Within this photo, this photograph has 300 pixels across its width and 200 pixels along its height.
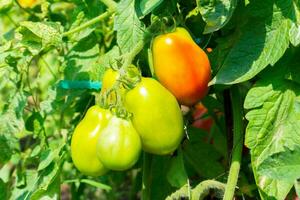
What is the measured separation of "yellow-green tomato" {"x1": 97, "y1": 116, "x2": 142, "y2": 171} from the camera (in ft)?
3.10

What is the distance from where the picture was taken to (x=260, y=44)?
100 cm

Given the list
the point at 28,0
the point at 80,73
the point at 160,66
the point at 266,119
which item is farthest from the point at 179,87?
the point at 28,0

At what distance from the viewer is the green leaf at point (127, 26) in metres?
1.07

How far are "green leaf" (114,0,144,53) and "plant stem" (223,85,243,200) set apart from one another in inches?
8.2

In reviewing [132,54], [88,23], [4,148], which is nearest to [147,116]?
[132,54]

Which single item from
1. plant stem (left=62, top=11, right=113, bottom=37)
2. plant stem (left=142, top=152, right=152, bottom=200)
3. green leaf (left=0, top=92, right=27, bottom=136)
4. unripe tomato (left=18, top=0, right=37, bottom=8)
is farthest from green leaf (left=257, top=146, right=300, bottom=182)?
unripe tomato (left=18, top=0, right=37, bottom=8)

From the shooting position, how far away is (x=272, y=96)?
104 cm

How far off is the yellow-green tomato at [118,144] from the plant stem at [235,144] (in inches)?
8.2

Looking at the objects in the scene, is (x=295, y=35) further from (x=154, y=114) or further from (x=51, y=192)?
(x=51, y=192)

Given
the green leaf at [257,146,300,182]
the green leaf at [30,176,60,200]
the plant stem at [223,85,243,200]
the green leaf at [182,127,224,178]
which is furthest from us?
the green leaf at [182,127,224,178]

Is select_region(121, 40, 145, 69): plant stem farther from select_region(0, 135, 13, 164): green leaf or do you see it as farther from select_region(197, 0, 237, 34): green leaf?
select_region(0, 135, 13, 164): green leaf

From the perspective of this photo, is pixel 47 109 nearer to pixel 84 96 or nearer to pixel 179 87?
pixel 84 96

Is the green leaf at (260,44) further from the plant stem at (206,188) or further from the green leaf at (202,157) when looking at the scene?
the green leaf at (202,157)

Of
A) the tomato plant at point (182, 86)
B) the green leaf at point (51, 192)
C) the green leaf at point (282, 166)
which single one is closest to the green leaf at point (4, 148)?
the tomato plant at point (182, 86)
